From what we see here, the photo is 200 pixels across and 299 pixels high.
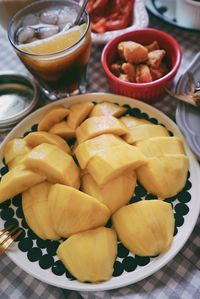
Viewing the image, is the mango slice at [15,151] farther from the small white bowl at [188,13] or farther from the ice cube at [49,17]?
the small white bowl at [188,13]

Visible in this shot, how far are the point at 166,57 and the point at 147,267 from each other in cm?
62

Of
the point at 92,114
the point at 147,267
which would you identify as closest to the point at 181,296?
the point at 147,267

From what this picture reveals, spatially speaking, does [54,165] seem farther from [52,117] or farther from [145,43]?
[145,43]

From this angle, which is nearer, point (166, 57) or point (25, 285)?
point (25, 285)

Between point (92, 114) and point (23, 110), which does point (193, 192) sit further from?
point (23, 110)

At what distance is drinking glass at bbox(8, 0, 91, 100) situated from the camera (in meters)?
0.89

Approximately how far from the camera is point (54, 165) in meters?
0.78

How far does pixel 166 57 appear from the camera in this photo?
103cm

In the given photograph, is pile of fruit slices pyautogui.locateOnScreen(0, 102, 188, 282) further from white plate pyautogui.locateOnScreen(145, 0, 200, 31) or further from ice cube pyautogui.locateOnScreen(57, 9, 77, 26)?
white plate pyautogui.locateOnScreen(145, 0, 200, 31)

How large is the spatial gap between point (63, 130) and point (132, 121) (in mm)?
183

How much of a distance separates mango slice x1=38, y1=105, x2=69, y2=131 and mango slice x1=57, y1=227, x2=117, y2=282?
331 millimetres

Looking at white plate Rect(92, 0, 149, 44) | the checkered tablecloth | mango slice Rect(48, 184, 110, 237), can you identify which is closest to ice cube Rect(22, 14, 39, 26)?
white plate Rect(92, 0, 149, 44)

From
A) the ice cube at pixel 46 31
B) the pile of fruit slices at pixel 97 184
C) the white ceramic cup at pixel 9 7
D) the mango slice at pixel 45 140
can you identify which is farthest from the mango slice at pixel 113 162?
the white ceramic cup at pixel 9 7

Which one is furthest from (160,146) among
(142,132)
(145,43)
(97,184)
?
(145,43)
